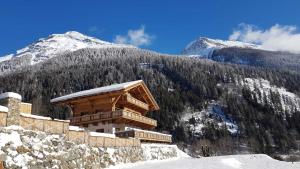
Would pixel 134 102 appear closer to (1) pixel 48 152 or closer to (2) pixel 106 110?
(2) pixel 106 110

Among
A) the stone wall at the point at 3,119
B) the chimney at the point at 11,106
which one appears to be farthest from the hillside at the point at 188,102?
the stone wall at the point at 3,119

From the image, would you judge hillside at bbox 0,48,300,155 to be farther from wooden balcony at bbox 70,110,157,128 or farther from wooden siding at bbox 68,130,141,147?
wooden siding at bbox 68,130,141,147

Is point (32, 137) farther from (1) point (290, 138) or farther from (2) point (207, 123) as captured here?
(1) point (290, 138)

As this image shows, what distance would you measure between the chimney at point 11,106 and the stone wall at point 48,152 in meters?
0.34

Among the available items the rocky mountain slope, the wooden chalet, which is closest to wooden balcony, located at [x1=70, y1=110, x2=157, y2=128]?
the wooden chalet

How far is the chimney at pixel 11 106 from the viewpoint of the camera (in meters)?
18.0

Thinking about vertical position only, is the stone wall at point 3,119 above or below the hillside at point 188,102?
below

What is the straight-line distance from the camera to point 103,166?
24.4m

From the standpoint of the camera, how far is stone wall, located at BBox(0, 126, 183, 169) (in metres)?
17.5

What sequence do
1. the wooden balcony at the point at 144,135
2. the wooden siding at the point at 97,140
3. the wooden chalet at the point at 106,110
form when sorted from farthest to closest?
the wooden chalet at the point at 106,110
the wooden balcony at the point at 144,135
the wooden siding at the point at 97,140

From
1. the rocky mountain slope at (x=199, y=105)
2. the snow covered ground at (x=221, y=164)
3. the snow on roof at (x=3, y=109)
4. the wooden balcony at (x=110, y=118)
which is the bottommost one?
the snow covered ground at (x=221, y=164)

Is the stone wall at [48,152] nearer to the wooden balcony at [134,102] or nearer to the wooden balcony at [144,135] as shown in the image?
the wooden balcony at [144,135]

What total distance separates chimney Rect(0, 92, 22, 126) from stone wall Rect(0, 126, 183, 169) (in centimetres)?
34

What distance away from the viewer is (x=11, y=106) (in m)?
18.3
